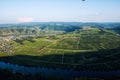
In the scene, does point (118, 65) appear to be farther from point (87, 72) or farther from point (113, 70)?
point (87, 72)

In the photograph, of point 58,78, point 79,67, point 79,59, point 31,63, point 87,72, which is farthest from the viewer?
point 79,59

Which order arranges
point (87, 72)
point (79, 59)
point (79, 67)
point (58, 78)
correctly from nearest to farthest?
point (58, 78) < point (87, 72) < point (79, 67) < point (79, 59)

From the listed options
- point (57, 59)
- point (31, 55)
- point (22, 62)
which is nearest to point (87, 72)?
point (57, 59)

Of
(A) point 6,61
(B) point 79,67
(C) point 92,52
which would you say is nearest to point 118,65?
(B) point 79,67

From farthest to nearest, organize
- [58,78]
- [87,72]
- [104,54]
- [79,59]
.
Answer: [104,54]
[79,59]
[87,72]
[58,78]

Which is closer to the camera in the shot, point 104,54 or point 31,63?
point 31,63

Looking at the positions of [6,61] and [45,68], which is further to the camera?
[6,61]

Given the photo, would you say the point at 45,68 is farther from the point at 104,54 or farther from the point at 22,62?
A: the point at 104,54

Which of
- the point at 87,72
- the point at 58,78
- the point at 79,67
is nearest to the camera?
the point at 58,78
